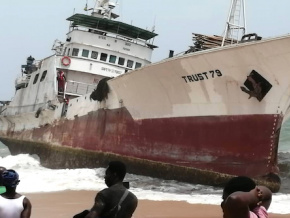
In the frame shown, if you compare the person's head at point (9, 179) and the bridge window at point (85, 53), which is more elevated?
the bridge window at point (85, 53)

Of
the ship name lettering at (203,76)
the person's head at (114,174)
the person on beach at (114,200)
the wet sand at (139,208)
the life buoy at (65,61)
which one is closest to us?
the person on beach at (114,200)

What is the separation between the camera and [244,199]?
2.42 m

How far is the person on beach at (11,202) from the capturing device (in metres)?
3.30

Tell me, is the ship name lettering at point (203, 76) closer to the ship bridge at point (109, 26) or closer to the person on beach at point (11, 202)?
the ship bridge at point (109, 26)

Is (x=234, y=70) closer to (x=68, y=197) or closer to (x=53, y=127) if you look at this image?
(x=68, y=197)

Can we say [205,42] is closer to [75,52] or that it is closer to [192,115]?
[192,115]

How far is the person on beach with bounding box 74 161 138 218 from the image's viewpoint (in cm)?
306

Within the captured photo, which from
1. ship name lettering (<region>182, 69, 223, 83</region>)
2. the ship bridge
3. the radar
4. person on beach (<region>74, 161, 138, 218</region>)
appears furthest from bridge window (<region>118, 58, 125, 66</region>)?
person on beach (<region>74, 161, 138, 218</region>)

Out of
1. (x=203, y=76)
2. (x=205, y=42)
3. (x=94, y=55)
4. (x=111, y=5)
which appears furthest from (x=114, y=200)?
(x=111, y=5)

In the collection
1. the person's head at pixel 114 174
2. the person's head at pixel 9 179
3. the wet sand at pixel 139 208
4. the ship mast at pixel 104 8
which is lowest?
the wet sand at pixel 139 208

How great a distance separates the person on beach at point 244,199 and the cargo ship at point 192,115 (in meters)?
8.58

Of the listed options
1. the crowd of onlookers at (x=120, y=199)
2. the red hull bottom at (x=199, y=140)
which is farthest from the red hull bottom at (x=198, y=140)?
the crowd of onlookers at (x=120, y=199)

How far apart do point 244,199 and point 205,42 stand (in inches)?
427

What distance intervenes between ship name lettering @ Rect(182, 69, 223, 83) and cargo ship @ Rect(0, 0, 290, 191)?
3cm
